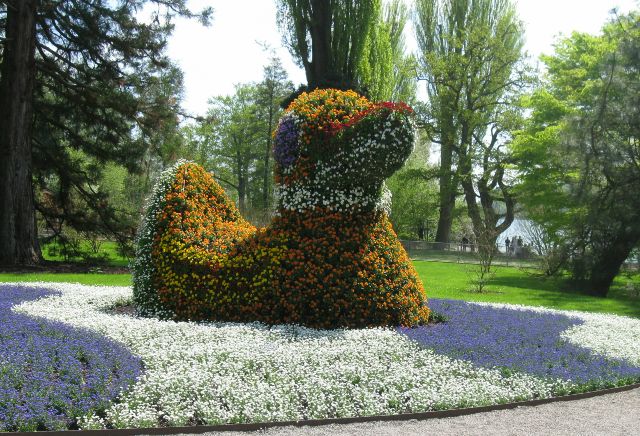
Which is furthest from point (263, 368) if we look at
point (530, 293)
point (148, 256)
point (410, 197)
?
point (410, 197)

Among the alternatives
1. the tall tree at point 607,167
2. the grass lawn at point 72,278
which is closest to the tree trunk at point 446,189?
the tall tree at point 607,167

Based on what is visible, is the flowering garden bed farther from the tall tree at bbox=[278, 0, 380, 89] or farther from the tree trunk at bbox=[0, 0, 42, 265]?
the tall tree at bbox=[278, 0, 380, 89]

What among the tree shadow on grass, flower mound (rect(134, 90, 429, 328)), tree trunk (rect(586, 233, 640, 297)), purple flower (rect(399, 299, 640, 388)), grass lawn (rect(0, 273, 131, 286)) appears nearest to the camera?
purple flower (rect(399, 299, 640, 388))

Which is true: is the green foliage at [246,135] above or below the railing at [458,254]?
above

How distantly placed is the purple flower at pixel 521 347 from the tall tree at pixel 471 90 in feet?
95.5

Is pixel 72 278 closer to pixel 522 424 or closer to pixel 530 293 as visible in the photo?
pixel 530 293

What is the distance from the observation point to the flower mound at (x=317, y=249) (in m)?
8.43

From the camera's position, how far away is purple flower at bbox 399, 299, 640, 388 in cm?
699

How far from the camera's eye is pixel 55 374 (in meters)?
5.77

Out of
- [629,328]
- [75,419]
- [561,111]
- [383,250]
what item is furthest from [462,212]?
[75,419]

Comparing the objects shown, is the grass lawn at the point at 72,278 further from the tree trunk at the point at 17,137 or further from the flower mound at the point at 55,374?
the flower mound at the point at 55,374

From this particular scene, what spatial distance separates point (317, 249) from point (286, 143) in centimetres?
163

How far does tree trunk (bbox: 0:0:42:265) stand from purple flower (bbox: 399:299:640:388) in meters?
14.6

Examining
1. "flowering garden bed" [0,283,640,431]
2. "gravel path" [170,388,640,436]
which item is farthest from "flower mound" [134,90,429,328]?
"gravel path" [170,388,640,436]
